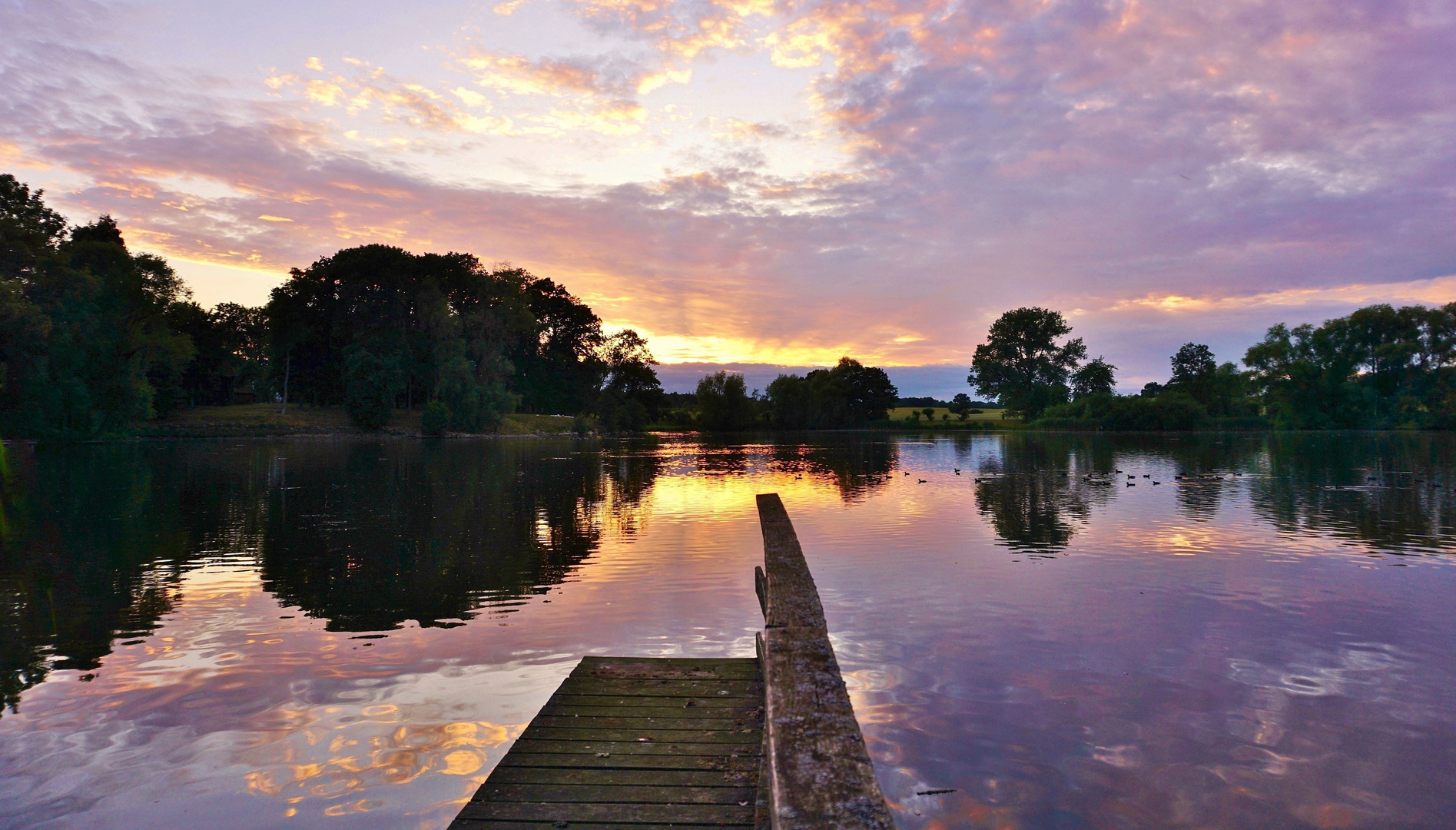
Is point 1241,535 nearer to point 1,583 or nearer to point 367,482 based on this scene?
point 1,583

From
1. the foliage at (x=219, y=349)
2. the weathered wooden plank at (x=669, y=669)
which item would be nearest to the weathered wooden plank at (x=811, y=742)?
the weathered wooden plank at (x=669, y=669)

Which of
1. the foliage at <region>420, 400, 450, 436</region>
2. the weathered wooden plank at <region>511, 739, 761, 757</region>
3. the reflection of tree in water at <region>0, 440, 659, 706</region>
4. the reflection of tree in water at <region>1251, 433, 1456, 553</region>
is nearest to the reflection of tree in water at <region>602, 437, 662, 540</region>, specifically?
the reflection of tree in water at <region>0, 440, 659, 706</region>

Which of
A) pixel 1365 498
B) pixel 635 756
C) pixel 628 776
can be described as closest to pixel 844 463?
pixel 1365 498

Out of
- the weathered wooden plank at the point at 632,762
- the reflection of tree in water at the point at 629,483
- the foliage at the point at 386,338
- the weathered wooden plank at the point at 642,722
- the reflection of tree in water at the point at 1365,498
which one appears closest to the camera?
the weathered wooden plank at the point at 632,762

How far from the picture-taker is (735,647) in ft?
33.8

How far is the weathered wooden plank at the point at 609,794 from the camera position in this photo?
5.52 m

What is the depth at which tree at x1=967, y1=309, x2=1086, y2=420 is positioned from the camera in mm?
138750

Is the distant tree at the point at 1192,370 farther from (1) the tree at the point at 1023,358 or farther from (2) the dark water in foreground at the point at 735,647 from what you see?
(2) the dark water in foreground at the point at 735,647

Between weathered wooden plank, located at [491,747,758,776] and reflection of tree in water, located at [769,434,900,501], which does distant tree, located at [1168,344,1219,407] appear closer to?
reflection of tree in water, located at [769,434,900,501]

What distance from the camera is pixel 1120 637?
35.3ft

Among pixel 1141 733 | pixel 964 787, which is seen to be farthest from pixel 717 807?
pixel 1141 733

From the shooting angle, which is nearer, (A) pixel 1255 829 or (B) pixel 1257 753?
(A) pixel 1255 829

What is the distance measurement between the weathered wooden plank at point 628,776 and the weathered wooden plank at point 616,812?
12.9 inches

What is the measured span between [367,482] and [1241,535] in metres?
31.2
